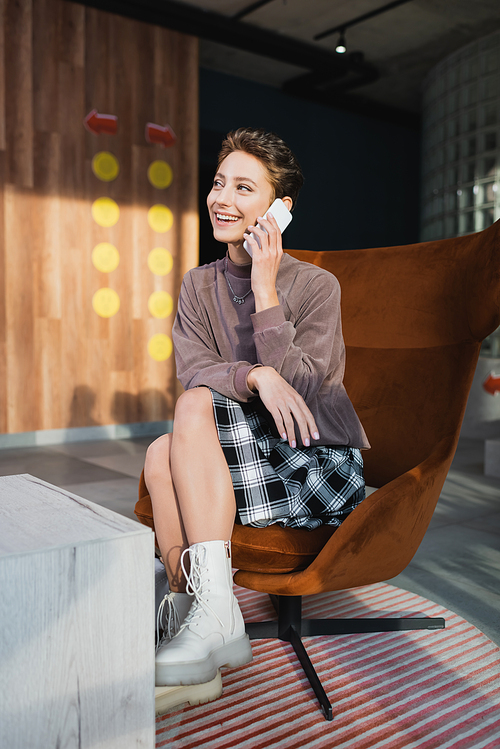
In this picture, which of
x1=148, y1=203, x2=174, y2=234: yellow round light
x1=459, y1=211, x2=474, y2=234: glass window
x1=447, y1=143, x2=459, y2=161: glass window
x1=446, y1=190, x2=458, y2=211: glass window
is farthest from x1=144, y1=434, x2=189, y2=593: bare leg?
x1=447, y1=143, x2=459, y2=161: glass window

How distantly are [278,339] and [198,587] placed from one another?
488 millimetres

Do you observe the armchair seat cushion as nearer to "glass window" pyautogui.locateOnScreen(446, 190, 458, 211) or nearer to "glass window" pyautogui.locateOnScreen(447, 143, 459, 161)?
"glass window" pyautogui.locateOnScreen(446, 190, 458, 211)

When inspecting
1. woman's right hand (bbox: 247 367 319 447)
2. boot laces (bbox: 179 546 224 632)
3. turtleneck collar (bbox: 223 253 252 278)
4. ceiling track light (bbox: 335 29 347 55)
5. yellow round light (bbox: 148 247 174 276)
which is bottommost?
boot laces (bbox: 179 546 224 632)

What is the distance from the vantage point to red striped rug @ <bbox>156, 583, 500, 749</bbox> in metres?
1.09

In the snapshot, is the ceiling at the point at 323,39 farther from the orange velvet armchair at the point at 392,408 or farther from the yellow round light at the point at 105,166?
the orange velvet armchair at the point at 392,408

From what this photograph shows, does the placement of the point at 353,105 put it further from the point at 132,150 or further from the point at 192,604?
the point at 192,604

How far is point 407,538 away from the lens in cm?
123

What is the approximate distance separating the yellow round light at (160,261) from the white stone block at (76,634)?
3.75m

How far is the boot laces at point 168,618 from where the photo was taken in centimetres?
117

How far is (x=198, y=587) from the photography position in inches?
43.4

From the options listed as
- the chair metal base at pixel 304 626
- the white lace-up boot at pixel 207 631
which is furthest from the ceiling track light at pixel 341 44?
the white lace-up boot at pixel 207 631

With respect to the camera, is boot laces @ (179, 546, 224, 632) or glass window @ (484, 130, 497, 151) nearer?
boot laces @ (179, 546, 224, 632)

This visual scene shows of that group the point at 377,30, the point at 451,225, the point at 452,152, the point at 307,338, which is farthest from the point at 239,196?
the point at 377,30

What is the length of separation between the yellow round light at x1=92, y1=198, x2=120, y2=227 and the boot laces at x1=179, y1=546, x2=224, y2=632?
354 centimetres
